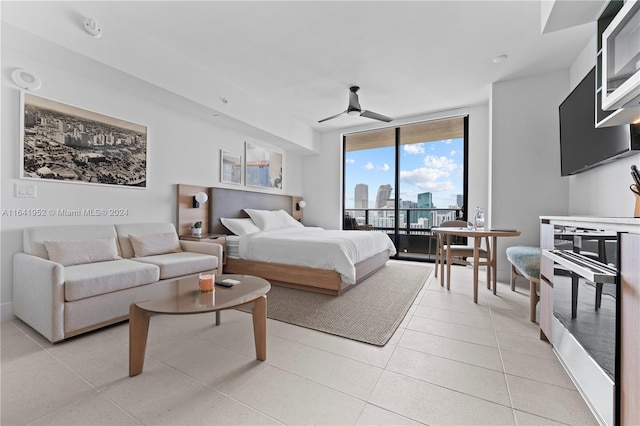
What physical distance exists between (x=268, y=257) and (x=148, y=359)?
1.79 m

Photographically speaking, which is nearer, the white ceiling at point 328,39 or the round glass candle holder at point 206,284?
the round glass candle holder at point 206,284

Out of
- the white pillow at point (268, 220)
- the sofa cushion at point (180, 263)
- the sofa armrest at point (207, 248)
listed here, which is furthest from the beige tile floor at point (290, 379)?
the white pillow at point (268, 220)

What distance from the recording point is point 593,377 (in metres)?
1.24

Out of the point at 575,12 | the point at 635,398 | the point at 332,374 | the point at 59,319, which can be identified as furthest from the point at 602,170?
the point at 59,319

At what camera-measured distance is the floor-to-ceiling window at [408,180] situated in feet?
17.1

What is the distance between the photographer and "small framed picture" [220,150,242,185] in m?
4.39

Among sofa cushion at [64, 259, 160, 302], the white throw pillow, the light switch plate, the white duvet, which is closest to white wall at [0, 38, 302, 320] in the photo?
the light switch plate

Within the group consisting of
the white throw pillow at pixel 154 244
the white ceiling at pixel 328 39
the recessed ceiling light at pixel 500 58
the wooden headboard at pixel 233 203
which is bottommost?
the white throw pillow at pixel 154 244

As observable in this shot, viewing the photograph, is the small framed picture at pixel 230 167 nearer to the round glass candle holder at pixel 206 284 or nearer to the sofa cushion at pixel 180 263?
the sofa cushion at pixel 180 263

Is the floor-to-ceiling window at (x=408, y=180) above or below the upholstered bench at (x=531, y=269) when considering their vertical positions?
above

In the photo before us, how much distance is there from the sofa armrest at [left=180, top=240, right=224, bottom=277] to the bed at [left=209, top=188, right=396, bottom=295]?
422 millimetres

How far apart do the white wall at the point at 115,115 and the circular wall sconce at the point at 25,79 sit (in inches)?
2.2

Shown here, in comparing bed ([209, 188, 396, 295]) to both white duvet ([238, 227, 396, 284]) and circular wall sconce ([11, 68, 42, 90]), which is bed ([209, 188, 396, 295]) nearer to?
white duvet ([238, 227, 396, 284])

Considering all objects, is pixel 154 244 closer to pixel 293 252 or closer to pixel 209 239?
pixel 209 239
